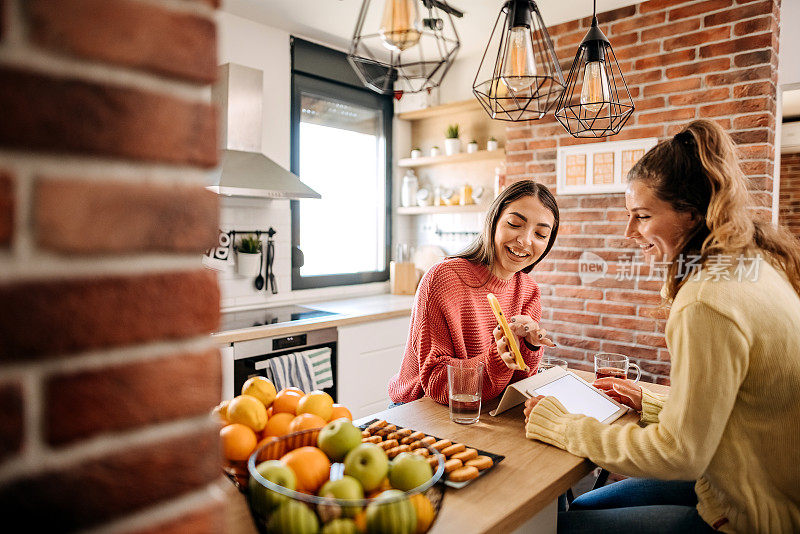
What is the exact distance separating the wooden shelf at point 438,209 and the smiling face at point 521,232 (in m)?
1.75

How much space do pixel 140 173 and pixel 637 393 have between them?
4.94 ft

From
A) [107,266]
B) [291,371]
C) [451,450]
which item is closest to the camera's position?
[107,266]

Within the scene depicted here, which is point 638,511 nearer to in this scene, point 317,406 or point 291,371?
point 317,406

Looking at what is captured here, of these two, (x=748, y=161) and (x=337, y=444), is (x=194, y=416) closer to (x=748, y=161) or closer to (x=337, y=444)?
(x=337, y=444)

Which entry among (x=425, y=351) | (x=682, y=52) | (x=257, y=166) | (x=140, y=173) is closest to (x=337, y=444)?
(x=140, y=173)

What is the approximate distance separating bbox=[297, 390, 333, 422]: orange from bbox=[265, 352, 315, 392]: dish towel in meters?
1.71

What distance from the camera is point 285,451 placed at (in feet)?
3.24

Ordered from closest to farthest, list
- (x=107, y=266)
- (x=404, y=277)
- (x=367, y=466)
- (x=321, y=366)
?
(x=107, y=266), (x=367, y=466), (x=321, y=366), (x=404, y=277)

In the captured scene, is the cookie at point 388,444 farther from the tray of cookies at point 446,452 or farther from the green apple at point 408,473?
the green apple at point 408,473

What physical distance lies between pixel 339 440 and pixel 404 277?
3238 millimetres

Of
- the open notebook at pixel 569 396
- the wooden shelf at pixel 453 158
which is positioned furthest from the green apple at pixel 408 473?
the wooden shelf at pixel 453 158

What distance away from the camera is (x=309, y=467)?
0.89 metres

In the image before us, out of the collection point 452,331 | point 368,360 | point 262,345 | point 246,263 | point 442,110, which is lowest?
point 368,360

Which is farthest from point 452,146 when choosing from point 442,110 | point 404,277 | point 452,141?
point 404,277
